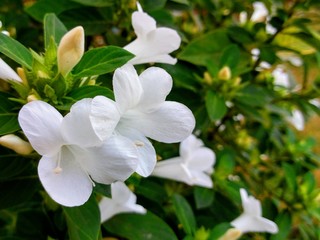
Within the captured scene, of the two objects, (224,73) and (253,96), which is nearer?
(224,73)

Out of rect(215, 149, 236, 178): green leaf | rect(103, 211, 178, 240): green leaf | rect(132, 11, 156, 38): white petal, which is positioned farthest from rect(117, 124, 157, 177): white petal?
rect(215, 149, 236, 178): green leaf

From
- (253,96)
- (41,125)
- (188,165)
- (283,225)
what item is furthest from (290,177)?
(41,125)

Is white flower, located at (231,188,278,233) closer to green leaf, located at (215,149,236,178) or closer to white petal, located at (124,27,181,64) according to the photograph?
green leaf, located at (215,149,236,178)

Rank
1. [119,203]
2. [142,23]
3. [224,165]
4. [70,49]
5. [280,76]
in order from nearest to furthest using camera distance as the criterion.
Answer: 1. [70,49]
2. [142,23]
3. [119,203]
4. [224,165]
5. [280,76]

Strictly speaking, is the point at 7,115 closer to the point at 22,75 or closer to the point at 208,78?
the point at 22,75

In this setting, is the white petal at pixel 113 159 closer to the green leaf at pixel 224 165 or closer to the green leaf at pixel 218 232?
the green leaf at pixel 218 232

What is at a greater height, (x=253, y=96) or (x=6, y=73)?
(x=6, y=73)

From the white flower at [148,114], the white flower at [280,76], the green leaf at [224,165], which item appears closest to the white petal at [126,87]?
the white flower at [148,114]
